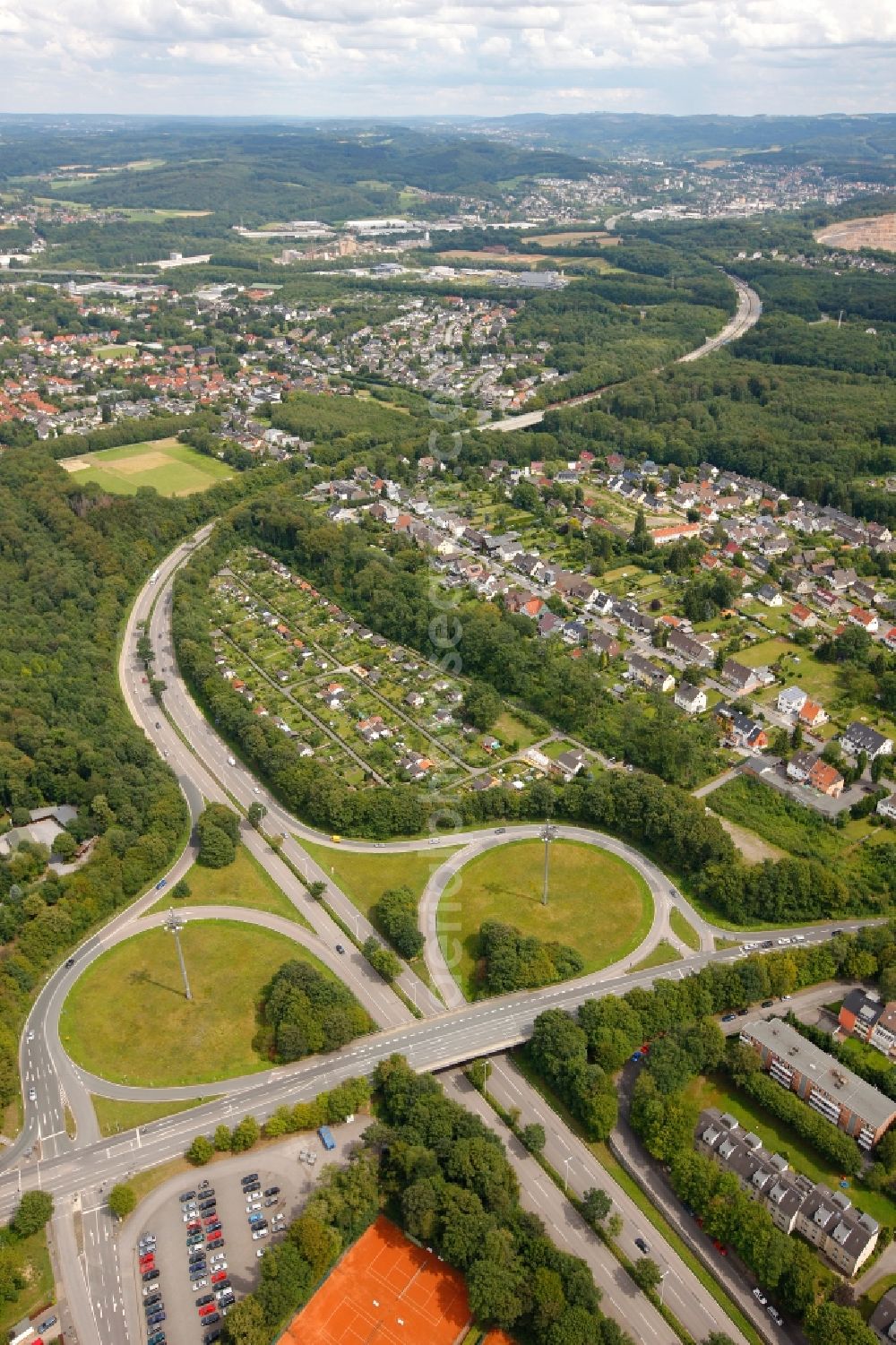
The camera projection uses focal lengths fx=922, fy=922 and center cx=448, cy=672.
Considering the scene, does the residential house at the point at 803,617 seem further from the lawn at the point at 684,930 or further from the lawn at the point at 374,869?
the lawn at the point at 374,869

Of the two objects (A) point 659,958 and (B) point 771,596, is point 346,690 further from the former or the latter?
(B) point 771,596

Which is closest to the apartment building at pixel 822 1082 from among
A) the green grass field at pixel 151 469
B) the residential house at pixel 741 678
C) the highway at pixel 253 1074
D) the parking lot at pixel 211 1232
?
the highway at pixel 253 1074

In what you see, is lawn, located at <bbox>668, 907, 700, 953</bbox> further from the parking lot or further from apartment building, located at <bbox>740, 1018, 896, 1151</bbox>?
the parking lot

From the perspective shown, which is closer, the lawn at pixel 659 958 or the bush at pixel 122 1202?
the bush at pixel 122 1202

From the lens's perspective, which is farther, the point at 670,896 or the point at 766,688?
the point at 766,688

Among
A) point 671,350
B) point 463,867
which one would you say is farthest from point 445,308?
point 463,867

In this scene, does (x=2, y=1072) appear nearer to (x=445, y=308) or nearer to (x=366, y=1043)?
(x=366, y=1043)

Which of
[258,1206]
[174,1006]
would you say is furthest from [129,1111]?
[258,1206]
